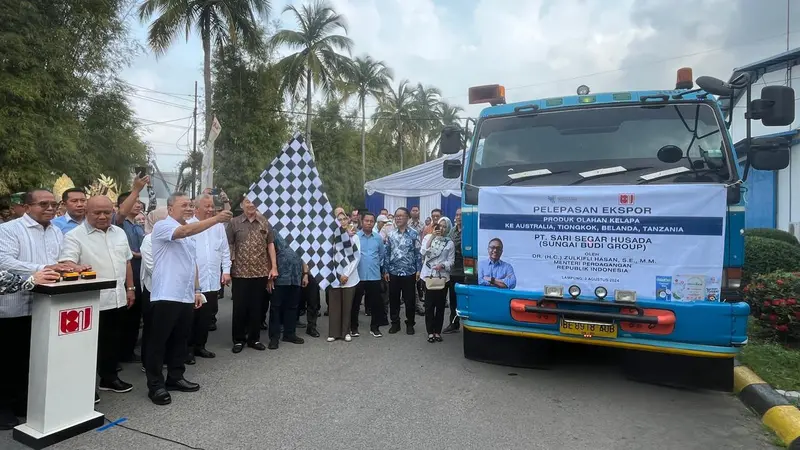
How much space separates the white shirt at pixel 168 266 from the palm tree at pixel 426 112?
3920cm

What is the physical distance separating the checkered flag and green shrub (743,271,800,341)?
5056 mm

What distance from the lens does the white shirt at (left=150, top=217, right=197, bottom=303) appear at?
438 centimetres

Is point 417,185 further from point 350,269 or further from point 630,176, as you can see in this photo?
point 630,176

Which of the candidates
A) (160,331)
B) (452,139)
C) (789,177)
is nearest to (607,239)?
(452,139)

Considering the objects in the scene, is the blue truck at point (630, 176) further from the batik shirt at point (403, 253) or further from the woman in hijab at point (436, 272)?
the batik shirt at point (403, 253)

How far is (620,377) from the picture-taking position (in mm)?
5145

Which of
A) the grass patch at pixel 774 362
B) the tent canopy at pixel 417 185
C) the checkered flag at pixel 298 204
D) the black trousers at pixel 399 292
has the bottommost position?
the grass patch at pixel 774 362

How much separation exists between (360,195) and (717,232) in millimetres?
32242

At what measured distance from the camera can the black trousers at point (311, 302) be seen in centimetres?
723

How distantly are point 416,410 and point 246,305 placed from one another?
2.84 metres

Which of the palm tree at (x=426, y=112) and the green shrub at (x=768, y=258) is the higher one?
the palm tree at (x=426, y=112)

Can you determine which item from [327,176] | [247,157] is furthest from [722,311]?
[327,176]

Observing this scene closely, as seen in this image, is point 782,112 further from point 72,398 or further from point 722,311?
point 72,398

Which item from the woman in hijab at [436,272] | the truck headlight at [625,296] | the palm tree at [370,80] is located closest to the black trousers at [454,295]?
the woman in hijab at [436,272]
